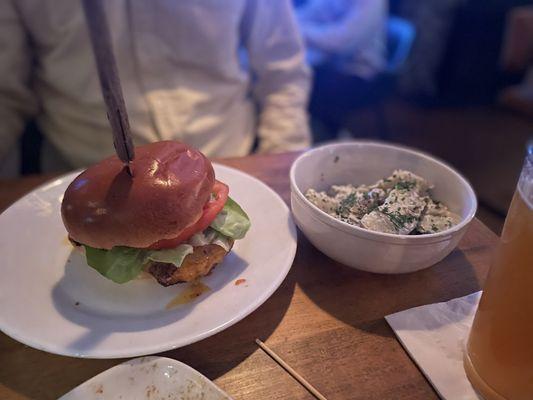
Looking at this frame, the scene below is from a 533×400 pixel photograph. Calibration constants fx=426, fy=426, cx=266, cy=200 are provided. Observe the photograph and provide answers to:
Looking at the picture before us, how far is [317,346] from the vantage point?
0.68 metres

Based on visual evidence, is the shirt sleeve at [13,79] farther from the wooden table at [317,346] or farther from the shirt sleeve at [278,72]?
the wooden table at [317,346]

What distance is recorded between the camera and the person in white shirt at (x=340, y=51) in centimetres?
231

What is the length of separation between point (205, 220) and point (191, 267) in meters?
0.09

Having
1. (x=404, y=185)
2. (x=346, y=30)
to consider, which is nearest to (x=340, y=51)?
(x=346, y=30)

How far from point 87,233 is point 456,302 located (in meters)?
0.64

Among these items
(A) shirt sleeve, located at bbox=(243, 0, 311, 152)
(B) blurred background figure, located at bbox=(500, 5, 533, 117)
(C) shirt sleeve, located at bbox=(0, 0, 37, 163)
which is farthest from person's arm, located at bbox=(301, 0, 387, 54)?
(C) shirt sleeve, located at bbox=(0, 0, 37, 163)

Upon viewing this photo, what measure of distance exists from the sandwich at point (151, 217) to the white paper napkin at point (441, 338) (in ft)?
1.13

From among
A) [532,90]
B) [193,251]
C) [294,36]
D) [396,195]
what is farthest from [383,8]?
[193,251]

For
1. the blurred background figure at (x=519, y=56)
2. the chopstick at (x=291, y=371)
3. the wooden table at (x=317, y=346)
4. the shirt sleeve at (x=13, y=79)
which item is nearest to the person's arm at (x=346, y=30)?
the blurred background figure at (x=519, y=56)

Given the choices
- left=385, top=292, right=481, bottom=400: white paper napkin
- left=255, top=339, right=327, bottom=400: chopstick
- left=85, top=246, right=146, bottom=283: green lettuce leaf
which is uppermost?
left=85, top=246, right=146, bottom=283: green lettuce leaf

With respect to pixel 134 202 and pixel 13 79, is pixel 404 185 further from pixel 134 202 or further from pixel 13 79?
pixel 13 79

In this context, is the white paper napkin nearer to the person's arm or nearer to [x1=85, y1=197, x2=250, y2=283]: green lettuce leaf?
[x1=85, y1=197, x2=250, y2=283]: green lettuce leaf

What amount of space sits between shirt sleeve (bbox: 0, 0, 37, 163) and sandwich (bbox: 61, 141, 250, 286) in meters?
0.77

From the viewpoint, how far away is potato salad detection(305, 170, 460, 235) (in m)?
0.74
